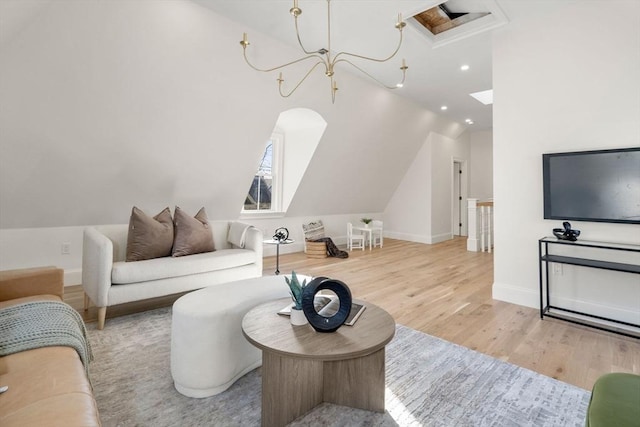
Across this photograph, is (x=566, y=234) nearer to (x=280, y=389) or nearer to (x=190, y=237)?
(x=280, y=389)

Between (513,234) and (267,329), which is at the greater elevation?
(513,234)

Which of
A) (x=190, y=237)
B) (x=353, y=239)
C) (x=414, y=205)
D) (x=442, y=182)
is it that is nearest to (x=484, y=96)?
(x=442, y=182)

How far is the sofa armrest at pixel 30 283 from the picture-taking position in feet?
5.87

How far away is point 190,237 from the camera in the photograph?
323cm

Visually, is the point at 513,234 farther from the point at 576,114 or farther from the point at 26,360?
the point at 26,360

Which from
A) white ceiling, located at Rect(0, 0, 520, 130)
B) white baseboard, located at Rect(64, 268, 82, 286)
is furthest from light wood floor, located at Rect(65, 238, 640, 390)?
white ceiling, located at Rect(0, 0, 520, 130)

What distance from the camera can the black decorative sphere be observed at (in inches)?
57.6

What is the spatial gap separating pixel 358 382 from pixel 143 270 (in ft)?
6.99

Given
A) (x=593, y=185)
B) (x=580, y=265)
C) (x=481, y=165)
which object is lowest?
(x=580, y=265)

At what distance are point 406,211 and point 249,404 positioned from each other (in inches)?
251

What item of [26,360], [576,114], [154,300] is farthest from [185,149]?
[576,114]

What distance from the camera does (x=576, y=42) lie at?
273 cm

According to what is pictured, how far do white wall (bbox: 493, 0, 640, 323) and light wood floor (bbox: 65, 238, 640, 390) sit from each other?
1.28 ft

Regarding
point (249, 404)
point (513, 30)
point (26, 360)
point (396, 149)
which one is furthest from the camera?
point (396, 149)
